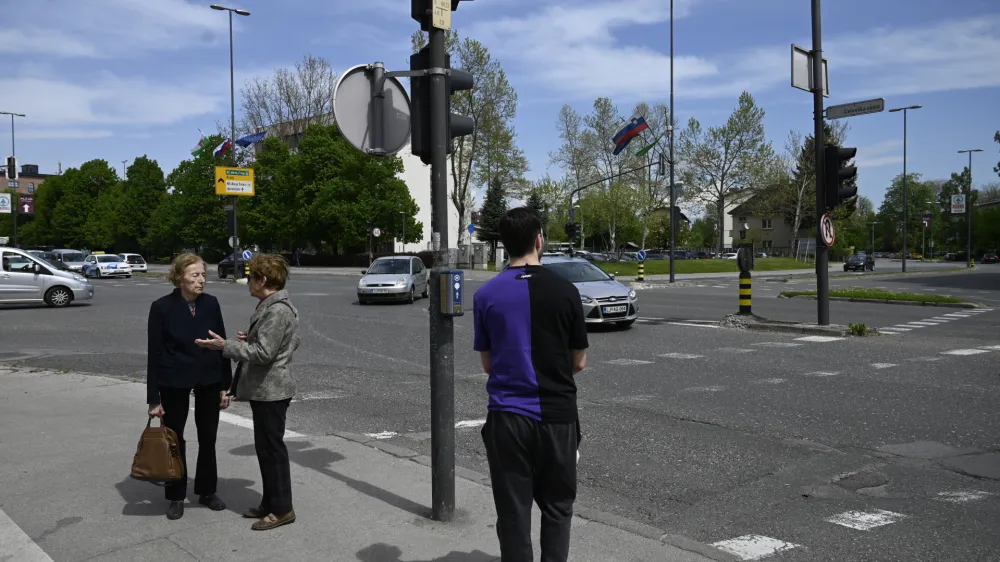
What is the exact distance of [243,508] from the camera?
4859 mm

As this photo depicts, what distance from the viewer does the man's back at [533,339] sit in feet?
10.0

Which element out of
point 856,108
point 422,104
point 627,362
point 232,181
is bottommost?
point 627,362

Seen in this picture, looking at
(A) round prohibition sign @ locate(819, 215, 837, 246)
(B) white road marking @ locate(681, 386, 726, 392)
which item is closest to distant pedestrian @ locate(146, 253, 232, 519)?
(B) white road marking @ locate(681, 386, 726, 392)

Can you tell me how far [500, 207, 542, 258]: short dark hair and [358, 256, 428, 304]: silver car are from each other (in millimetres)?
21140

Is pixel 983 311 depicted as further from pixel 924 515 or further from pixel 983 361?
pixel 924 515

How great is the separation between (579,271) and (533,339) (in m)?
14.2

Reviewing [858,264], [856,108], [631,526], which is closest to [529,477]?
[631,526]

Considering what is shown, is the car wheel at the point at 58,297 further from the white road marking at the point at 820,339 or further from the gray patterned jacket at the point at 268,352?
the gray patterned jacket at the point at 268,352

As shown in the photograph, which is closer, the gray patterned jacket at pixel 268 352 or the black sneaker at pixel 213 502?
the gray patterned jacket at pixel 268 352

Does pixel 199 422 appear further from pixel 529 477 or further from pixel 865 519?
pixel 865 519

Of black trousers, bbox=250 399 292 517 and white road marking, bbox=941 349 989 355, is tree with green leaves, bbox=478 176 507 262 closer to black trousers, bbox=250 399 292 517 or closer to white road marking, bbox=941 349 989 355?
white road marking, bbox=941 349 989 355

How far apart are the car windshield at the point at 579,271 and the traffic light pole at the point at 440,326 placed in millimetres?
12234

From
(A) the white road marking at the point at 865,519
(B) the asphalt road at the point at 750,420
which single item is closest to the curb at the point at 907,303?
(B) the asphalt road at the point at 750,420

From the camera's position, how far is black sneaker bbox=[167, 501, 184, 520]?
183 inches
